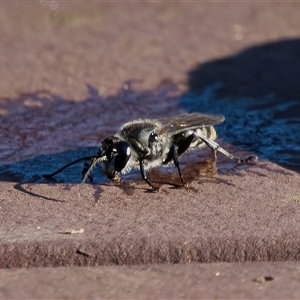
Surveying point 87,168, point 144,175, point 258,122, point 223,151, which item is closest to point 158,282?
point 144,175

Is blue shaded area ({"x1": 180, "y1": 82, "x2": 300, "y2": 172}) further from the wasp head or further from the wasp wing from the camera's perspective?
the wasp head

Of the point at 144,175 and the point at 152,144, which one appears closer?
the point at 144,175

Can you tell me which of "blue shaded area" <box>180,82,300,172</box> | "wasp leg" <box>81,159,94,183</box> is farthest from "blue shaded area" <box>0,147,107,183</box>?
"blue shaded area" <box>180,82,300,172</box>

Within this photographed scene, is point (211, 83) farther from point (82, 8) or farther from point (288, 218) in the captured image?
point (288, 218)

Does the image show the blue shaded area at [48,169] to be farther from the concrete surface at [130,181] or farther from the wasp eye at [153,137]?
the wasp eye at [153,137]

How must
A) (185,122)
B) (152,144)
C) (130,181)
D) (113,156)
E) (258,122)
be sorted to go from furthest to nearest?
(258,122)
(185,122)
(152,144)
(130,181)
(113,156)

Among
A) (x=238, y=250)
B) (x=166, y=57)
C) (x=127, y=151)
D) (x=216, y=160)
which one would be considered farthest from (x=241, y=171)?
(x=166, y=57)

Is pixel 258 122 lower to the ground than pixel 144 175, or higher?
higher

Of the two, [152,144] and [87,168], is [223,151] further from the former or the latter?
[87,168]
